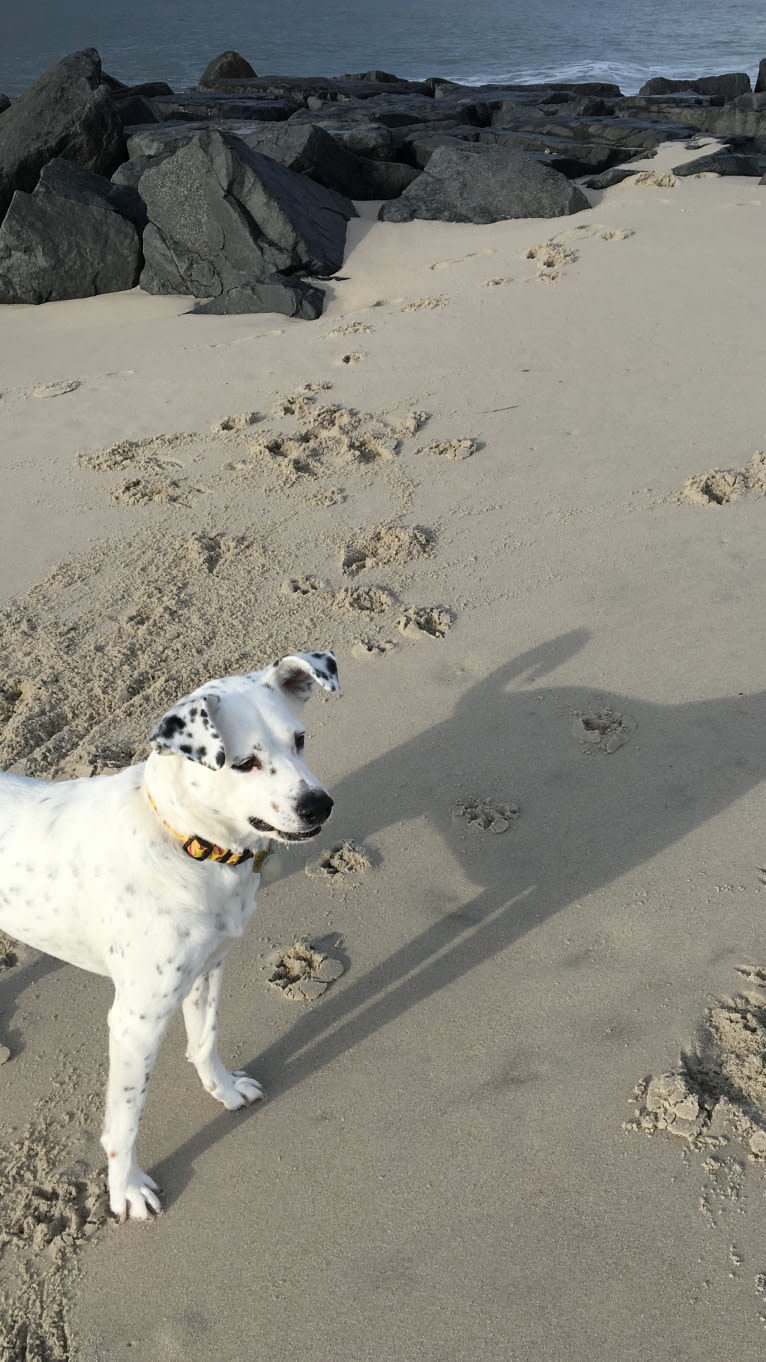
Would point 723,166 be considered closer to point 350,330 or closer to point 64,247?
point 350,330

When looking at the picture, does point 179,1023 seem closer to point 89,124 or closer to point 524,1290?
point 524,1290

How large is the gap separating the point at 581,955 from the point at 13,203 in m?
10.8

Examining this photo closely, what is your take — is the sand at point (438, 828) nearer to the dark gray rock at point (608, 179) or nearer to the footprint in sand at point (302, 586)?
the footprint in sand at point (302, 586)

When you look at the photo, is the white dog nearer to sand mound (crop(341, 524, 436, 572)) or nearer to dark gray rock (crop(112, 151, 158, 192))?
sand mound (crop(341, 524, 436, 572))

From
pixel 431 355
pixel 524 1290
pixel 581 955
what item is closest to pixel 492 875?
pixel 581 955

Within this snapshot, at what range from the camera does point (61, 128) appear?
516 inches

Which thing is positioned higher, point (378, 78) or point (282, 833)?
point (378, 78)

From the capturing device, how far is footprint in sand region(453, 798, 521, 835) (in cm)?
426

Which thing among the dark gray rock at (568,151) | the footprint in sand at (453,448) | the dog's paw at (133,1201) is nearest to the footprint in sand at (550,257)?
the dark gray rock at (568,151)

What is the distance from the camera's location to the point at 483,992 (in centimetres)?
360

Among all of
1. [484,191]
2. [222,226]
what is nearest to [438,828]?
[222,226]

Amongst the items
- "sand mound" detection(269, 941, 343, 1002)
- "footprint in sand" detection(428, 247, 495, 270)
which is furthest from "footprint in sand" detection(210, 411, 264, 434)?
"sand mound" detection(269, 941, 343, 1002)

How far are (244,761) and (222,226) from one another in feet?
31.1

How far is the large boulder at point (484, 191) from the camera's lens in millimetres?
11609
